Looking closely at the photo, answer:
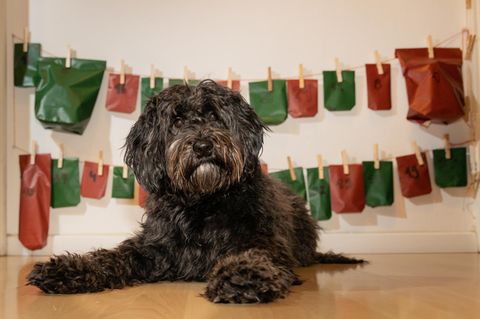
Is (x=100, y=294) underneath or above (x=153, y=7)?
underneath

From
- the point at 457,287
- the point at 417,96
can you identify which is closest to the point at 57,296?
the point at 457,287

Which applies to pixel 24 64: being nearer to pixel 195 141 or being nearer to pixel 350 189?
pixel 195 141

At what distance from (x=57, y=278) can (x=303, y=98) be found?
9.13 ft

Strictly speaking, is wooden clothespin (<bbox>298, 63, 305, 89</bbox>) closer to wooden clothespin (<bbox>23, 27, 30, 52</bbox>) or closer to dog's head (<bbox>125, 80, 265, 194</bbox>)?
dog's head (<bbox>125, 80, 265, 194</bbox>)

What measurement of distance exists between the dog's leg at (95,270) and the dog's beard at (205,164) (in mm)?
456

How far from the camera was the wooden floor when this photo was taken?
2.00 meters

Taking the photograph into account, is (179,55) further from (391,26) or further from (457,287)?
(457,287)

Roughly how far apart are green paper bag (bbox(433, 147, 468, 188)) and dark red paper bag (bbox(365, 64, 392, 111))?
1.87 feet

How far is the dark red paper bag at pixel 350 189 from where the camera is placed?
4582 millimetres

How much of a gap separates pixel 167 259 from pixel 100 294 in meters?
0.49

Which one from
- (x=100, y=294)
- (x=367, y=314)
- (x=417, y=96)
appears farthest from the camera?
(x=417, y=96)

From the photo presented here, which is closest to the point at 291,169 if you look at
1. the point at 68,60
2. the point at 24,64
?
the point at 68,60

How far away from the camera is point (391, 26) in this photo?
470 centimetres

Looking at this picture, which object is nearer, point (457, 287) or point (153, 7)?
point (457, 287)
